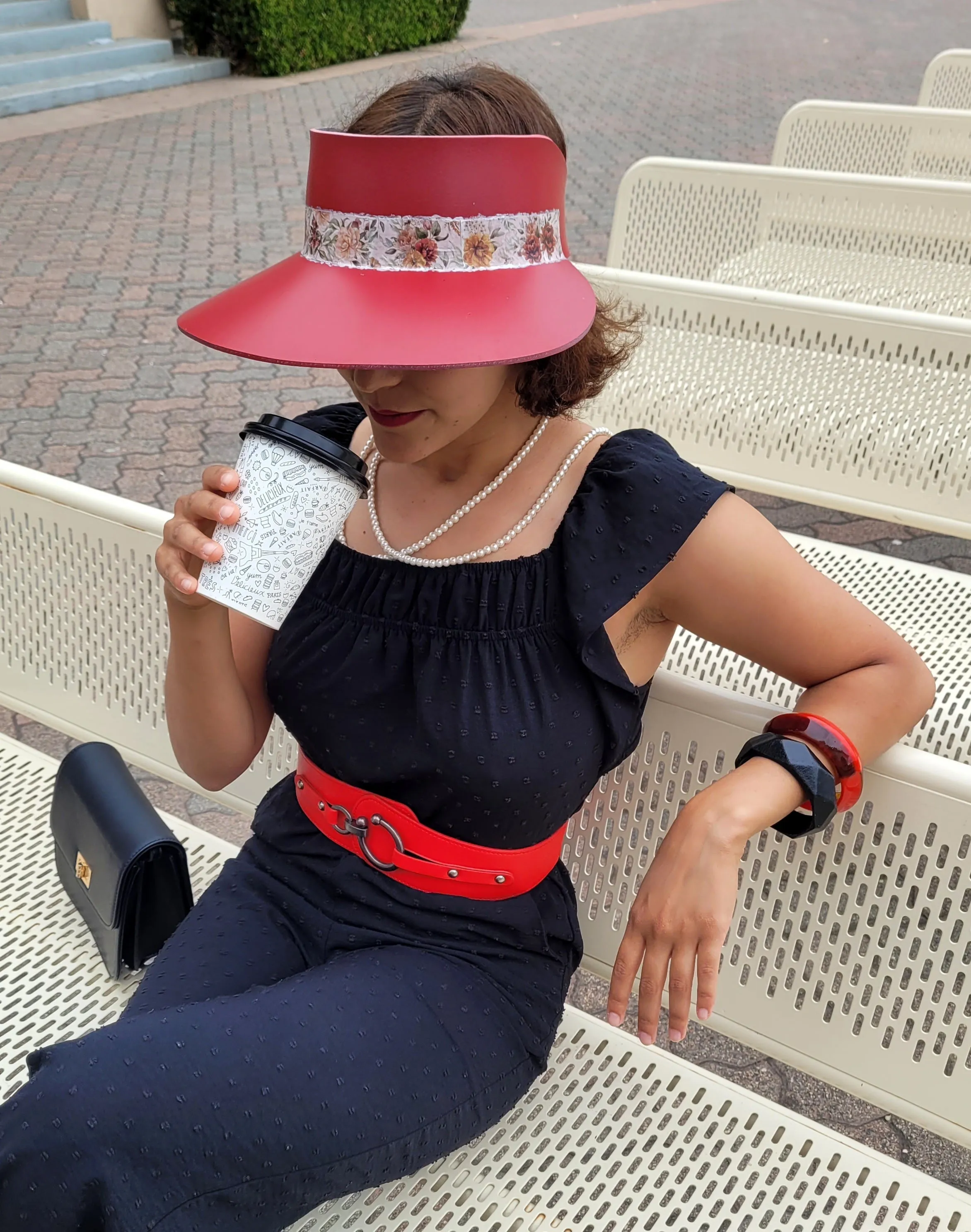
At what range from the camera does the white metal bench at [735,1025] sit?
1517 millimetres

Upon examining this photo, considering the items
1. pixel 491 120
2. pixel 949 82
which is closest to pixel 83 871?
pixel 491 120

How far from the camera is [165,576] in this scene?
146 cm

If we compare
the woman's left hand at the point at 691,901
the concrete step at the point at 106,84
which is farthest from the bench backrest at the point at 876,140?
the concrete step at the point at 106,84

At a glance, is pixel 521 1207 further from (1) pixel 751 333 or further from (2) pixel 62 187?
(2) pixel 62 187

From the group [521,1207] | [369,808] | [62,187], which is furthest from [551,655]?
[62,187]

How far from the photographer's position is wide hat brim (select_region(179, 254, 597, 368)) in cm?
126

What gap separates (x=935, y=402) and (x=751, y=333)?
0.45 meters

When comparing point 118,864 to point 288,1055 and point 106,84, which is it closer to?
point 288,1055

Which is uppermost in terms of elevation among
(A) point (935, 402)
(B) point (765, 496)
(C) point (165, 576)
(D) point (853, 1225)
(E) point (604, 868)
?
(C) point (165, 576)

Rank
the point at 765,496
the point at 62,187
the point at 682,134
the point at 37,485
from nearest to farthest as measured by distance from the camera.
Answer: the point at 37,485, the point at 765,496, the point at 62,187, the point at 682,134

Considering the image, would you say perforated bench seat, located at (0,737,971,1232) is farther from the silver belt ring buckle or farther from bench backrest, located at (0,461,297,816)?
bench backrest, located at (0,461,297,816)

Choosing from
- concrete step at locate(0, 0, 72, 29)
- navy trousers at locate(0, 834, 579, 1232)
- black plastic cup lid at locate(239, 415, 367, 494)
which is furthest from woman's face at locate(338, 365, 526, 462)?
concrete step at locate(0, 0, 72, 29)

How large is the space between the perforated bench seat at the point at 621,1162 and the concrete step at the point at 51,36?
1132 centimetres

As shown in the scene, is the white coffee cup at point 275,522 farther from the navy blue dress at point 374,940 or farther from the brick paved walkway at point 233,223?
the brick paved walkway at point 233,223
